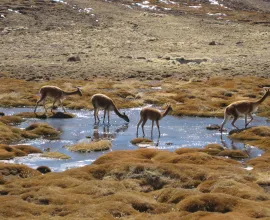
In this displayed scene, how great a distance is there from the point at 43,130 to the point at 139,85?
2195 centimetres

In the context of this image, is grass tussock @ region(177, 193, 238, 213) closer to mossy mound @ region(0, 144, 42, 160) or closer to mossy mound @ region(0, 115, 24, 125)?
mossy mound @ region(0, 144, 42, 160)

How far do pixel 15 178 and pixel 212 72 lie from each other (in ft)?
148

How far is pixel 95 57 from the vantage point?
73750 millimetres

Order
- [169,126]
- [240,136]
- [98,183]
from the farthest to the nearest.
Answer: [169,126] < [240,136] < [98,183]

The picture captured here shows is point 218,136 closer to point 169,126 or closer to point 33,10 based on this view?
point 169,126

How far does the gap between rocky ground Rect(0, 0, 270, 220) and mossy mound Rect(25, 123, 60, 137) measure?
110 millimetres

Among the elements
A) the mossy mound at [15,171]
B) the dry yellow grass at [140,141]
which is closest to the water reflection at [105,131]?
the dry yellow grass at [140,141]

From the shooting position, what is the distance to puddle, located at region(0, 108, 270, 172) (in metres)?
24.0

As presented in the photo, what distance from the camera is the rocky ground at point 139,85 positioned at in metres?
16.7

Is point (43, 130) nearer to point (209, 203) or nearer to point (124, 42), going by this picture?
point (209, 203)

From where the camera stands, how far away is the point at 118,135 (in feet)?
99.8

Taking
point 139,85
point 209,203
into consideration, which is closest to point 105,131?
point 209,203

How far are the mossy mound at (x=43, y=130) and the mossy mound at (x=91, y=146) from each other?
334 centimetres

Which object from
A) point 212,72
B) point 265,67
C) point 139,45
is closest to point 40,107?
point 212,72
